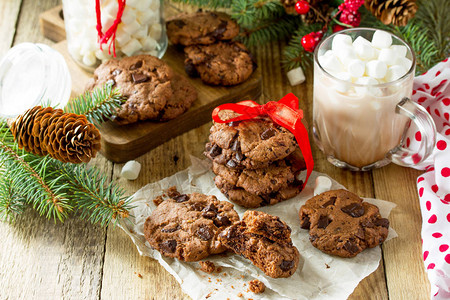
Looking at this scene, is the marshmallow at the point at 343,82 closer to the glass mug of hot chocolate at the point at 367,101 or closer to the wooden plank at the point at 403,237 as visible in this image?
the glass mug of hot chocolate at the point at 367,101

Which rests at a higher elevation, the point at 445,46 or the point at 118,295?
the point at 445,46

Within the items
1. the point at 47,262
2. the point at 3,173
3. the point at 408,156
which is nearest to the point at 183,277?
the point at 47,262

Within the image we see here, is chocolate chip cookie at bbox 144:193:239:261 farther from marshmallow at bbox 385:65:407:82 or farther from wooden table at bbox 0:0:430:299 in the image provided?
marshmallow at bbox 385:65:407:82

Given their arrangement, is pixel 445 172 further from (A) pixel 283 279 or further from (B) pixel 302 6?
(B) pixel 302 6

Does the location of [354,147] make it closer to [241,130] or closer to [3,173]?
[241,130]

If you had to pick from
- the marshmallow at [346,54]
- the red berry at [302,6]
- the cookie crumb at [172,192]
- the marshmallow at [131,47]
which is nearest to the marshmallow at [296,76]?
the red berry at [302,6]

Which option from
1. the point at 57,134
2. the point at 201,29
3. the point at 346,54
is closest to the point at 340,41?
the point at 346,54

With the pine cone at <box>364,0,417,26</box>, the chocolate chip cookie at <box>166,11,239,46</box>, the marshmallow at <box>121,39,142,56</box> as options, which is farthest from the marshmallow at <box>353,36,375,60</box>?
the marshmallow at <box>121,39,142,56</box>
